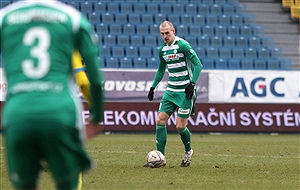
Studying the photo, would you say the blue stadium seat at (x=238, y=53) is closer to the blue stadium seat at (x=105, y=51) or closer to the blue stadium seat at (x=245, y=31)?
the blue stadium seat at (x=245, y=31)

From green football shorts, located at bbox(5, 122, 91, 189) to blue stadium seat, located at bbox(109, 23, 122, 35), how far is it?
22253 mm

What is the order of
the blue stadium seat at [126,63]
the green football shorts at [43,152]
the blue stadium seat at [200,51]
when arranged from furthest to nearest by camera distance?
1. the blue stadium seat at [200,51]
2. the blue stadium seat at [126,63]
3. the green football shorts at [43,152]

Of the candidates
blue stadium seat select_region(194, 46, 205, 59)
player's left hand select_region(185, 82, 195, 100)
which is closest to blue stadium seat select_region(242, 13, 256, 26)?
blue stadium seat select_region(194, 46, 205, 59)

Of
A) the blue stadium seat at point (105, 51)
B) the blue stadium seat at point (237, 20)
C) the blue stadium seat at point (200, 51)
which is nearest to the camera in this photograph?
the blue stadium seat at point (105, 51)

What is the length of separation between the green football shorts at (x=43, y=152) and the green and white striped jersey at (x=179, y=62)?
729 centimetres

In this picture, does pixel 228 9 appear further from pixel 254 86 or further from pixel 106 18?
pixel 254 86

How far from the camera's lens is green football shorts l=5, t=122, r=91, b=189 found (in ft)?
13.9

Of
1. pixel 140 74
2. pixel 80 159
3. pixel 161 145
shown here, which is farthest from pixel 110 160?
pixel 140 74

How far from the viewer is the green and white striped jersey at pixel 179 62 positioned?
11.6 meters

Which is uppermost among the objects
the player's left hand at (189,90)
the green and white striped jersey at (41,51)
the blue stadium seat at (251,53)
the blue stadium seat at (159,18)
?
the green and white striped jersey at (41,51)

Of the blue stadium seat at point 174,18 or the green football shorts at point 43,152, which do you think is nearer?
the green football shorts at point 43,152

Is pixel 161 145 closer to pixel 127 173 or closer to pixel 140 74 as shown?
pixel 127 173

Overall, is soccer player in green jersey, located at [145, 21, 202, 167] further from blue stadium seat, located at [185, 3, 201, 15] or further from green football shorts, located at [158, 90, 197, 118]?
blue stadium seat, located at [185, 3, 201, 15]

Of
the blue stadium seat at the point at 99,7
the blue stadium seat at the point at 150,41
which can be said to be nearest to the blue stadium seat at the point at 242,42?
the blue stadium seat at the point at 150,41
